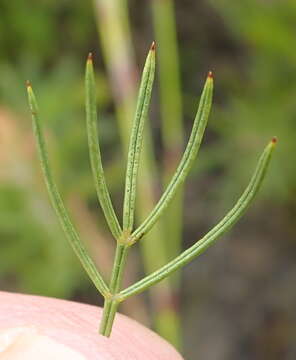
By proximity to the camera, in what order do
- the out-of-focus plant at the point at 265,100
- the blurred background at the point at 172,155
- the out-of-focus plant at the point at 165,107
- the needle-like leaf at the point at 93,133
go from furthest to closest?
the out-of-focus plant at the point at 265,100 → the blurred background at the point at 172,155 → the out-of-focus plant at the point at 165,107 → the needle-like leaf at the point at 93,133

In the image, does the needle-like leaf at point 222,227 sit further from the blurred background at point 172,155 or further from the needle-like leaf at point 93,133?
the blurred background at point 172,155

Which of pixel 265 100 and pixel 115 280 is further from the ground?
pixel 265 100

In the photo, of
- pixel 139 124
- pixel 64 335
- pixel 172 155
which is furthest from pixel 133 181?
pixel 172 155

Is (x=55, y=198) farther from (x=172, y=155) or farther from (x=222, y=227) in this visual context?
(x=172, y=155)

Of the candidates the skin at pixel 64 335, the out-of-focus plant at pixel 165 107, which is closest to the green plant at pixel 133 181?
the skin at pixel 64 335

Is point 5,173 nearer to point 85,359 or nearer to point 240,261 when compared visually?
point 240,261

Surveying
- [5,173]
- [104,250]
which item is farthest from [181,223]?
[5,173]
